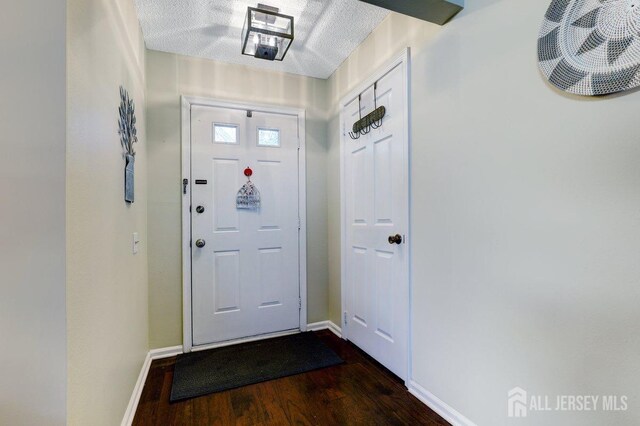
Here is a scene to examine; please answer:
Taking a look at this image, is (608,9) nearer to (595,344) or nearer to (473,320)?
(595,344)

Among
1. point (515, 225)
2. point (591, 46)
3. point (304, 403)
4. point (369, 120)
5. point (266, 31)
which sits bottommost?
point (304, 403)

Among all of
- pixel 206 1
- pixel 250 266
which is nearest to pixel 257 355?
pixel 250 266

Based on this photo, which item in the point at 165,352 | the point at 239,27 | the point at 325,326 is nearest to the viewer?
the point at 239,27

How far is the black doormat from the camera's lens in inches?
79.2

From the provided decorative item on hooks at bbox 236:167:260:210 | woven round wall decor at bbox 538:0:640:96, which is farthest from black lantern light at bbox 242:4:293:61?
woven round wall decor at bbox 538:0:640:96

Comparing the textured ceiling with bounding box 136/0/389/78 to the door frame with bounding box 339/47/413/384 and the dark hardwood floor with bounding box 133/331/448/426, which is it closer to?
the door frame with bounding box 339/47/413/384

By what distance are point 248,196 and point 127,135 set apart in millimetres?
1116

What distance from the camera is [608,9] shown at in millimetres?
976

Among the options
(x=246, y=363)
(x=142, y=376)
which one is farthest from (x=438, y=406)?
(x=142, y=376)

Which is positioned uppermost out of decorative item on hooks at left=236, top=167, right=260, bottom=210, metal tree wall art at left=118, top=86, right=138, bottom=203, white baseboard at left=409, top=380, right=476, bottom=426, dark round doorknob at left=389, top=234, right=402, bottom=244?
metal tree wall art at left=118, top=86, right=138, bottom=203

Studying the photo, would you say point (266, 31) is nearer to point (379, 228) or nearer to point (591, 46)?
point (379, 228)

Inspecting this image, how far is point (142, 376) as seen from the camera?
81.0 inches

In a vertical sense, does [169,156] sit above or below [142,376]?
above

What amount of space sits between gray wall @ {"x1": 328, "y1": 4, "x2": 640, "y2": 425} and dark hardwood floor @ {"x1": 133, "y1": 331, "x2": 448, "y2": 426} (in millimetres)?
229
